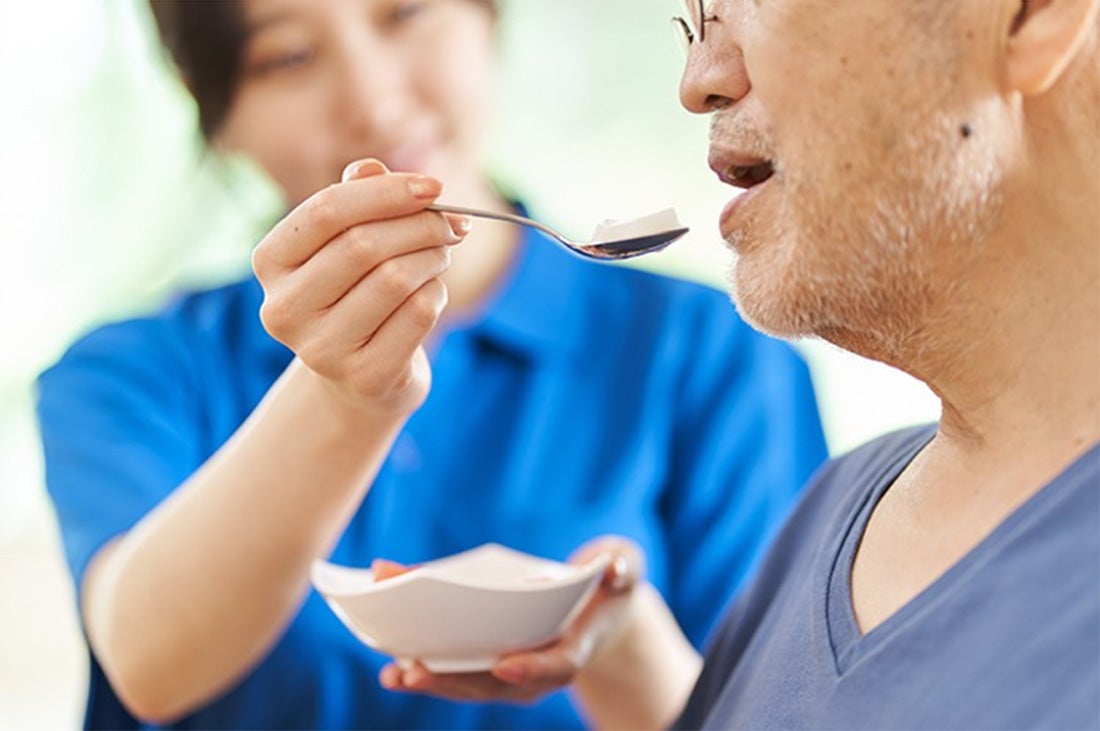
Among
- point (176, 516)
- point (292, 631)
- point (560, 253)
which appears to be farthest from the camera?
point (560, 253)

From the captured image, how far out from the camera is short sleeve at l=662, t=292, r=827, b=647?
172 centimetres

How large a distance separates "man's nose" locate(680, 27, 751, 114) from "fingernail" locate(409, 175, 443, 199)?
19cm

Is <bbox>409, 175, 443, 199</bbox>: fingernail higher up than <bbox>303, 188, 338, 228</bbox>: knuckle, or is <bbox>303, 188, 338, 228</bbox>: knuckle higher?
<bbox>409, 175, 443, 199</bbox>: fingernail

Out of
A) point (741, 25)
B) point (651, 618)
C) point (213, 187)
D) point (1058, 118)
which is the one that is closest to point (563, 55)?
A: point (213, 187)

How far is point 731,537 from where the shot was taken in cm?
171

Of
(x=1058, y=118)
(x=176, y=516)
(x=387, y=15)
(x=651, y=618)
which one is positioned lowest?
(x=651, y=618)

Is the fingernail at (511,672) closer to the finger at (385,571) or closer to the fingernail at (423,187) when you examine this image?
the finger at (385,571)

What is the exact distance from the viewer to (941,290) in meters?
0.90

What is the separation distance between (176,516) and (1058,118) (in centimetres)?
87

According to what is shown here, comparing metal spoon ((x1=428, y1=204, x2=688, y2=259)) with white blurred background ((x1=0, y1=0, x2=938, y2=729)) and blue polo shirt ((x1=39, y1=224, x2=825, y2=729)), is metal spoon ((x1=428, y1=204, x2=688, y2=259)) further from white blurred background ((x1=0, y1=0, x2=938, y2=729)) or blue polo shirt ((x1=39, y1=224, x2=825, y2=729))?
white blurred background ((x1=0, y1=0, x2=938, y2=729))

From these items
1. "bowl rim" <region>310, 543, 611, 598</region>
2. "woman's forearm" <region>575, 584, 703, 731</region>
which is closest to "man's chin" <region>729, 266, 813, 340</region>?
"bowl rim" <region>310, 543, 611, 598</region>

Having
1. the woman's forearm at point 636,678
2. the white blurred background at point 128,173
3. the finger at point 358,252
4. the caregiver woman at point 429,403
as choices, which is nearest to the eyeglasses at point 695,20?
the finger at point 358,252

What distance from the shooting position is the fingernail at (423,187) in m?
1.03

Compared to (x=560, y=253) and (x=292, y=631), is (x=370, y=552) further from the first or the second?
(x=560, y=253)
